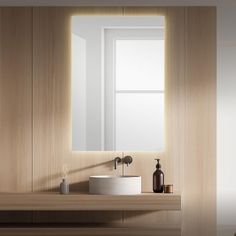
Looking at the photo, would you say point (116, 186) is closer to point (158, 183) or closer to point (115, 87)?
point (158, 183)

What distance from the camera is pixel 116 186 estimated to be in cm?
392

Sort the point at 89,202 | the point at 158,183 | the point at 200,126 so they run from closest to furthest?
the point at 89,202 < the point at 158,183 < the point at 200,126

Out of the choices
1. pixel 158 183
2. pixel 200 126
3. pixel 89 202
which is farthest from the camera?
pixel 200 126

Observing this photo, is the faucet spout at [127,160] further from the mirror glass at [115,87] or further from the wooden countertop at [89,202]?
the wooden countertop at [89,202]

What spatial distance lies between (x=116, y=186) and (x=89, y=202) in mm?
203

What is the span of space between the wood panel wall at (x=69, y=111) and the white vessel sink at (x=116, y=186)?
27 cm

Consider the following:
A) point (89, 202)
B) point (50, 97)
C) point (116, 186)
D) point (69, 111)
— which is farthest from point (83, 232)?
point (50, 97)

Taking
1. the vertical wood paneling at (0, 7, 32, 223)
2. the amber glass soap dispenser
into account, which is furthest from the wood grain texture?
the amber glass soap dispenser

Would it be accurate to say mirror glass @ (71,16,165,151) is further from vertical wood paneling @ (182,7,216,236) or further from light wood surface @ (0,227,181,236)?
light wood surface @ (0,227,181,236)

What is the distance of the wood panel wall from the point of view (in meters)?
4.21

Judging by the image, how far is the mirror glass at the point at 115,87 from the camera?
4.23 m

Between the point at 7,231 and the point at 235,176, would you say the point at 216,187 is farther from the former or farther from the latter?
the point at 7,231

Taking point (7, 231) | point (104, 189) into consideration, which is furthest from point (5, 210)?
point (104, 189)

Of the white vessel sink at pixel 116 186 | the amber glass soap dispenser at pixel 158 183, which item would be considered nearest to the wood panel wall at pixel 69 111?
the amber glass soap dispenser at pixel 158 183
